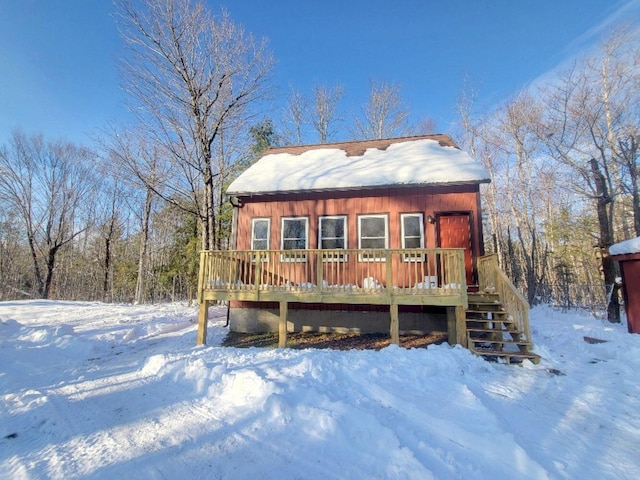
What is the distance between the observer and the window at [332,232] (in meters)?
8.69

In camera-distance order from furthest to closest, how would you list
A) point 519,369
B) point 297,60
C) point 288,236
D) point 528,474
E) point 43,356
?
1. point 297,60
2. point 288,236
3. point 43,356
4. point 519,369
5. point 528,474

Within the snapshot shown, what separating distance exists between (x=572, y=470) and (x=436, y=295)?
12.5 ft

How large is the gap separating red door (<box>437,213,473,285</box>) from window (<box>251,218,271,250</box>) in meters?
4.92

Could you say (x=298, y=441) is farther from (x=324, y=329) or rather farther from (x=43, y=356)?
(x=43, y=356)

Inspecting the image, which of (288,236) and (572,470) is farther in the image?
(288,236)

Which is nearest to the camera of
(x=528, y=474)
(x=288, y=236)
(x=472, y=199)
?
(x=528, y=474)

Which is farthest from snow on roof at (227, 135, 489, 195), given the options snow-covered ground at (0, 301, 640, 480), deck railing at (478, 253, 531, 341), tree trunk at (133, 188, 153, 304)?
tree trunk at (133, 188, 153, 304)

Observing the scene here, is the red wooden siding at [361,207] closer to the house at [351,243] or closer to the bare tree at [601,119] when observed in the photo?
the house at [351,243]

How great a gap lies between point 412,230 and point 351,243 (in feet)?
5.60

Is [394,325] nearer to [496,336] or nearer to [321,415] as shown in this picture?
[496,336]

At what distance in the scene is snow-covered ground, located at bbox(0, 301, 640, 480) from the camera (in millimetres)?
2572

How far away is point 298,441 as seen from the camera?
114 inches

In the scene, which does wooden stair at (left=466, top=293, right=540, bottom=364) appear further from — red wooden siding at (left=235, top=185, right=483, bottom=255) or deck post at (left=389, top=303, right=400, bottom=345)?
red wooden siding at (left=235, top=185, right=483, bottom=255)

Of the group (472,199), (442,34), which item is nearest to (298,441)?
(472,199)
